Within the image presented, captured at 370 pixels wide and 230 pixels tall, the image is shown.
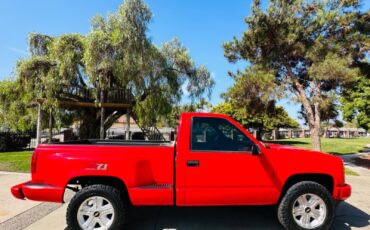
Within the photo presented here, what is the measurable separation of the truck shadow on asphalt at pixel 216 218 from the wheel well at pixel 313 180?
2.31 feet

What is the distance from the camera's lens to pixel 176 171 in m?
4.27

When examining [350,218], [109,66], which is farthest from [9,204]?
[109,66]

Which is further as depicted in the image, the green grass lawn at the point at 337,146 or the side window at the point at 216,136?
the green grass lawn at the point at 337,146

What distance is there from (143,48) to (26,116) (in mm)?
11042

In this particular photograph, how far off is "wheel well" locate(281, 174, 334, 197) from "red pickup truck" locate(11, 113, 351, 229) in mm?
40

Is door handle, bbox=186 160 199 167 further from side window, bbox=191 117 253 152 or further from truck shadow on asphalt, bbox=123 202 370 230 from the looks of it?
truck shadow on asphalt, bbox=123 202 370 230

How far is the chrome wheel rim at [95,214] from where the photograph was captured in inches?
165

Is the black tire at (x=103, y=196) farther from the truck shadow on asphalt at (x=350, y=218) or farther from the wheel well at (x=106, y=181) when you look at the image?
the truck shadow on asphalt at (x=350, y=218)

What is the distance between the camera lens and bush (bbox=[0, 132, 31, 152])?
18.4 meters

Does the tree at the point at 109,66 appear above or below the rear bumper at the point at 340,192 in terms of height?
above

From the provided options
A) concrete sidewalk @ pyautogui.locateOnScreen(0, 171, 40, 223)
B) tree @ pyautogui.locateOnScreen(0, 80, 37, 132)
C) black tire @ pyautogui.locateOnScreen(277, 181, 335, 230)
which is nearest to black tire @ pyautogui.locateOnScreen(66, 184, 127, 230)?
concrete sidewalk @ pyautogui.locateOnScreen(0, 171, 40, 223)

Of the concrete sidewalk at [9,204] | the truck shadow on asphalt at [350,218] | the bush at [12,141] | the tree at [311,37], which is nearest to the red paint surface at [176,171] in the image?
the truck shadow on asphalt at [350,218]

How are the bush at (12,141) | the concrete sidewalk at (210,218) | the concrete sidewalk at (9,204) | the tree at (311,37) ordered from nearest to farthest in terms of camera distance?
1. the concrete sidewalk at (210,218)
2. the concrete sidewalk at (9,204)
3. the tree at (311,37)
4. the bush at (12,141)

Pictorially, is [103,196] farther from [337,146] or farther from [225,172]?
[337,146]
